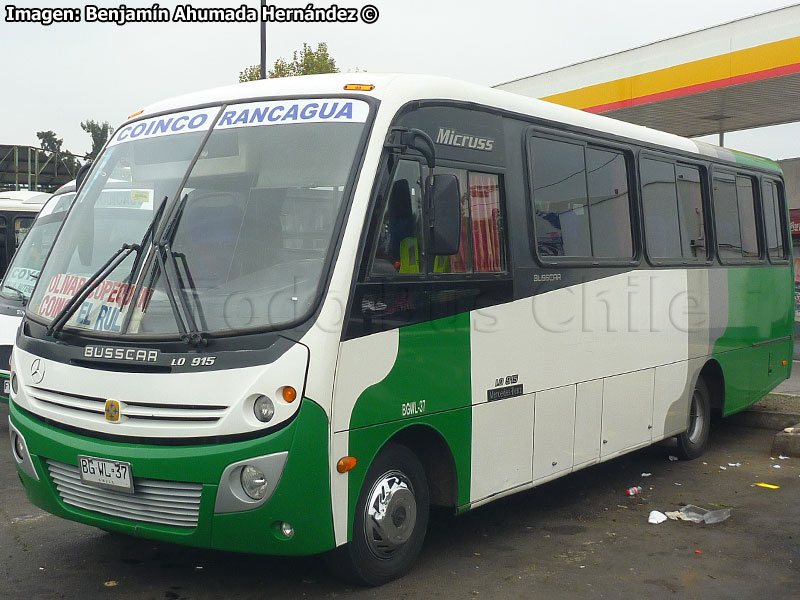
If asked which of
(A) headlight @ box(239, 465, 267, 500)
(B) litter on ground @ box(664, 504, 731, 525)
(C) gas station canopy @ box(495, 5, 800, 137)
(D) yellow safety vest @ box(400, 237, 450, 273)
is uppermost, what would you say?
(C) gas station canopy @ box(495, 5, 800, 137)

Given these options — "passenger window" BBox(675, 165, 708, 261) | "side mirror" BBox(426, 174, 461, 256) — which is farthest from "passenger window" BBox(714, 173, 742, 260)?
"side mirror" BBox(426, 174, 461, 256)

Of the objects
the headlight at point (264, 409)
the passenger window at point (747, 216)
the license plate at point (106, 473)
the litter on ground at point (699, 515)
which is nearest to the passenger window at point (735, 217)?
the passenger window at point (747, 216)

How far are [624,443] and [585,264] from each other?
1.63m

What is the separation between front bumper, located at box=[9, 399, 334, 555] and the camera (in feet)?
15.9

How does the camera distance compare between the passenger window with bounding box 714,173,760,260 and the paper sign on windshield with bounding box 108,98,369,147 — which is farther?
the passenger window with bounding box 714,173,760,260

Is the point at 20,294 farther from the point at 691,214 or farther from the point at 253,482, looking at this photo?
the point at 691,214

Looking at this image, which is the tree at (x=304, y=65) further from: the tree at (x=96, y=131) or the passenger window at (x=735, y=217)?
the tree at (x=96, y=131)

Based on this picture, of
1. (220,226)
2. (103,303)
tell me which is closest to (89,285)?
(103,303)

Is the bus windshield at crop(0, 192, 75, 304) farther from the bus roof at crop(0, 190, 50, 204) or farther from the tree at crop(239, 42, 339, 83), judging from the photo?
the tree at crop(239, 42, 339, 83)

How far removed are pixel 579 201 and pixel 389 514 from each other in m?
3.16

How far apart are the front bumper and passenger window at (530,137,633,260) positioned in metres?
2.69

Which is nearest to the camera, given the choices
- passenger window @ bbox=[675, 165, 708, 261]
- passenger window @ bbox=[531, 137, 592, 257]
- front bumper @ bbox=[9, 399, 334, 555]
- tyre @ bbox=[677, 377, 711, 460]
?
front bumper @ bbox=[9, 399, 334, 555]

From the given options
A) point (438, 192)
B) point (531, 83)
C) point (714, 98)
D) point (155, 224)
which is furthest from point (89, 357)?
point (531, 83)

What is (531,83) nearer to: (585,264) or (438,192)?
(585,264)
